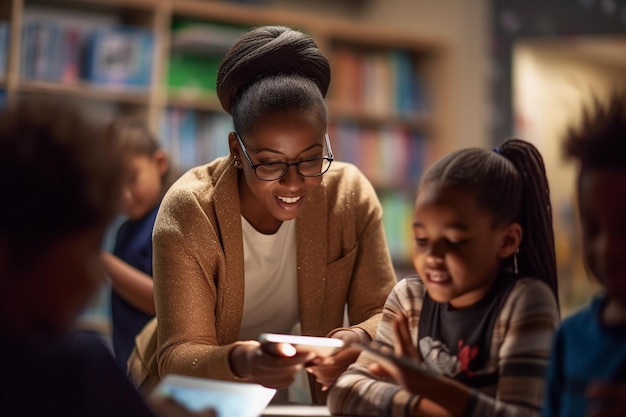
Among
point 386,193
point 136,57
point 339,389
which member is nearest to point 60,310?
point 339,389

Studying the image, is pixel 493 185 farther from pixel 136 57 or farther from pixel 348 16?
pixel 348 16

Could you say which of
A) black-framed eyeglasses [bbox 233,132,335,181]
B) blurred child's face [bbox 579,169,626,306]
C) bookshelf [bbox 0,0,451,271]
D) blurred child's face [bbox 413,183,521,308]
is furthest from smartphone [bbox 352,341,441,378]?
bookshelf [bbox 0,0,451,271]

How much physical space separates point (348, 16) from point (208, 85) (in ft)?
3.26

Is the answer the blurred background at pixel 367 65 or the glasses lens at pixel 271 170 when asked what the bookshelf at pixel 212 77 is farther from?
the glasses lens at pixel 271 170

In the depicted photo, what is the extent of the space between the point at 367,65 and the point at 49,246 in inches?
137

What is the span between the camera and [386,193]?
4184 millimetres

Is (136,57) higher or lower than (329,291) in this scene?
higher

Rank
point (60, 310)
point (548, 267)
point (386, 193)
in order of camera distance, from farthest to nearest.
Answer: point (386, 193), point (548, 267), point (60, 310)

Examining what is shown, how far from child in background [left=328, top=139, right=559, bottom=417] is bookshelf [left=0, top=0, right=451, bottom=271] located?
2.69 metres

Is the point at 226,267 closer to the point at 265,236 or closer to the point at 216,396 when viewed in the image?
the point at 265,236

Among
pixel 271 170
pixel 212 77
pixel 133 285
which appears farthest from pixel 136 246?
pixel 212 77

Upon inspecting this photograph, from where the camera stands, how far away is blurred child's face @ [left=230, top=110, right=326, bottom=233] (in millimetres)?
1396

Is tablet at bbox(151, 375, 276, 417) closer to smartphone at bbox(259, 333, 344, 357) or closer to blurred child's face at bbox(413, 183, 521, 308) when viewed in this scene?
smartphone at bbox(259, 333, 344, 357)

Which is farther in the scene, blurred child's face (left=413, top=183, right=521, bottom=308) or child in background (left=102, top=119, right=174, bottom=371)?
child in background (left=102, top=119, right=174, bottom=371)
